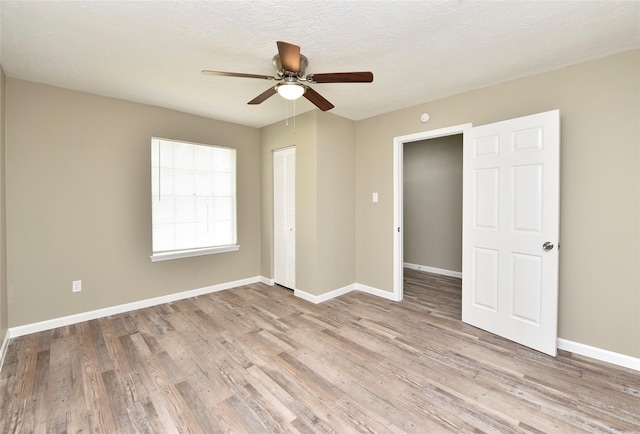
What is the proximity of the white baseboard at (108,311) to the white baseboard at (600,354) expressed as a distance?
4.02 meters

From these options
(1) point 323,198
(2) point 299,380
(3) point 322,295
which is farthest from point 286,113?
(2) point 299,380

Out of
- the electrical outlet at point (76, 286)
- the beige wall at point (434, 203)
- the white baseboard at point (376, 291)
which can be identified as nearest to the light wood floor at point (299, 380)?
the electrical outlet at point (76, 286)

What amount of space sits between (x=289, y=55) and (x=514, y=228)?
2.52 meters

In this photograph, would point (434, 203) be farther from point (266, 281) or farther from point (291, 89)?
point (291, 89)

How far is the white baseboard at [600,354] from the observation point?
225 centimetres

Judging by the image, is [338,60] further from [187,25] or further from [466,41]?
[187,25]

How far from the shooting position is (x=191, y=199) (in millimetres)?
3955

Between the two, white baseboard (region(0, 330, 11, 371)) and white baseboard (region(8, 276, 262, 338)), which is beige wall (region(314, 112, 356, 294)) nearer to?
white baseboard (region(8, 276, 262, 338))

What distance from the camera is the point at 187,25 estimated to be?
6.36 feet

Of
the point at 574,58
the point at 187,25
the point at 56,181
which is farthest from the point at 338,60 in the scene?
the point at 56,181

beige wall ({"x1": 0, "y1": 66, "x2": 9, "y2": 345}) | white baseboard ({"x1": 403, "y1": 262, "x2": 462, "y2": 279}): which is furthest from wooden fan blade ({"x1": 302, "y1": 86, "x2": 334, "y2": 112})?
white baseboard ({"x1": 403, "y1": 262, "x2": 462, "y2": 279})

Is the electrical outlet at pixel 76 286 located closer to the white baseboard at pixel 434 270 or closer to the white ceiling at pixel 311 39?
the white ceiling at pixel 311 39

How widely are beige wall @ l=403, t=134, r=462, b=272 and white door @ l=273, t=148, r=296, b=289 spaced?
8.77 ft

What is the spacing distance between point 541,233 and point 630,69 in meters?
1.43
